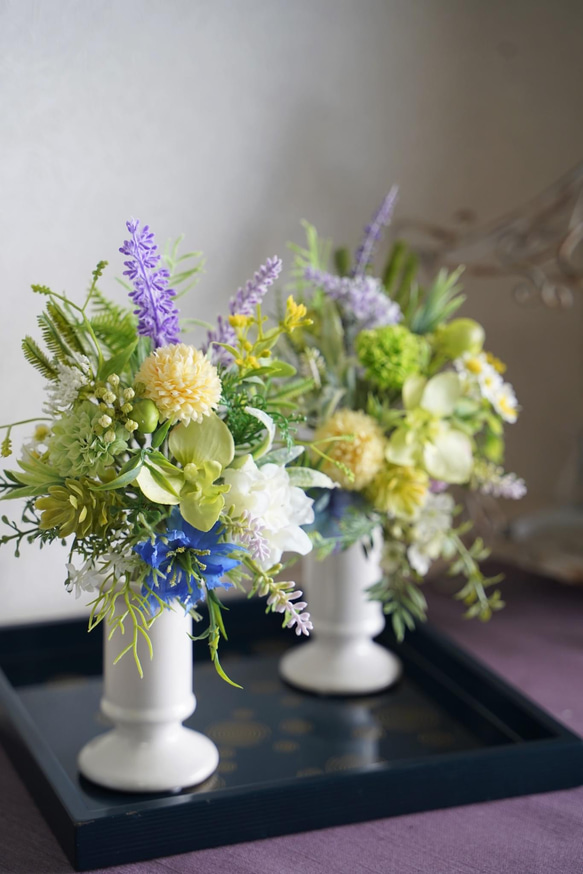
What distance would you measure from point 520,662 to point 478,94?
0.83 meters

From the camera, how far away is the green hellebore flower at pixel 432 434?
1052 millimetres

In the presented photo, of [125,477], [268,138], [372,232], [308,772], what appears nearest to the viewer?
[125,477]

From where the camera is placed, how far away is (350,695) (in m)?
1.18

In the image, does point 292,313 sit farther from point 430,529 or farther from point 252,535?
point 430,529

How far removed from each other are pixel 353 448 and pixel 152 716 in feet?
1.06

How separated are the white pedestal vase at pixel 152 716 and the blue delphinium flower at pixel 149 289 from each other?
0.82ft

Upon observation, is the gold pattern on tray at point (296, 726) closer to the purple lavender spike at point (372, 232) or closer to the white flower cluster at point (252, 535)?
the white flower cluster at point (252, 535)

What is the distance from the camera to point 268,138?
132 centimetres

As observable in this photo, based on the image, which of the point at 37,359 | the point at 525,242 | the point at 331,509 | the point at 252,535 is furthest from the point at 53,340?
the point at 525,242

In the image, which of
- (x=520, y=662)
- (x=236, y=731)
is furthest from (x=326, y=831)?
(x=520, y=662)

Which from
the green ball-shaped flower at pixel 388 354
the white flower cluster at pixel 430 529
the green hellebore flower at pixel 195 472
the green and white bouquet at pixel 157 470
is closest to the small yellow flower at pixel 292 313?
the green and white bouquet at pixel 157 470

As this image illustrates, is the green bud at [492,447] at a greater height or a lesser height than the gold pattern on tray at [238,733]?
greater

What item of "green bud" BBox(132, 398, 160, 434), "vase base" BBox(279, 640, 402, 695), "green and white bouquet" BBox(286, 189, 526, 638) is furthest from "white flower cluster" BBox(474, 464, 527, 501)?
"green bud" BBox(132, 398, 160, 434)

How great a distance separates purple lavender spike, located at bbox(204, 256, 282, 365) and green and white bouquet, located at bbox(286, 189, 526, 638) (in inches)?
4.8
